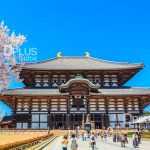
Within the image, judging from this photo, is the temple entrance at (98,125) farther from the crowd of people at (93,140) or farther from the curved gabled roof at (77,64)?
the curved gabled roof at (77,64)

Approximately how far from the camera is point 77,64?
65.9m

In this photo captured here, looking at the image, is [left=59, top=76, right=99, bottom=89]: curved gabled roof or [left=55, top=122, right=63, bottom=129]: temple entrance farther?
[left=55, top=122, right=63, bottom=129]: temple entrance

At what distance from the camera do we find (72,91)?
55.9 m

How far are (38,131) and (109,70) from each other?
61.6ft

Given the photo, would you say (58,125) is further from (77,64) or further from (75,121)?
(77,64)

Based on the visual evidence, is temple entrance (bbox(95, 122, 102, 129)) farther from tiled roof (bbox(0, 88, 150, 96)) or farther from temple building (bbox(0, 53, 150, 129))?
tiled roof (bbox(0, 88, 150, 96))

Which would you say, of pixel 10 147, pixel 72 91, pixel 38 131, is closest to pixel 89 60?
pixel 72 91

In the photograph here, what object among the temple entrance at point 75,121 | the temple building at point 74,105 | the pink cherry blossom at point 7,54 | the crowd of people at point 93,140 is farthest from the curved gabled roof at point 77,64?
the pink cherry blossom at point 7,54

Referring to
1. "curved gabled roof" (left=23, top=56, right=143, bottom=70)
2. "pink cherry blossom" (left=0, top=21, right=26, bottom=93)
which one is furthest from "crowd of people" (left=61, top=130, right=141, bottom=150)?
"curved gabled roof" (left=23, top=56, right=143, bottom=70)

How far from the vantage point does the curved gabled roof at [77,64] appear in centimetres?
5991

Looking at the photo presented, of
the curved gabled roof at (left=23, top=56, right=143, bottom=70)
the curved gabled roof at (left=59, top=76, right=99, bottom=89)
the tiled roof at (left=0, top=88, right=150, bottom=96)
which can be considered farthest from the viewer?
the curved gabled roof at (left=23, top=56, right=143, bottom=70)

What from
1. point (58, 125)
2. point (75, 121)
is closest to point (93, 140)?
point (75, 121)

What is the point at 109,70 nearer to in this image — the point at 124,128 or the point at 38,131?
the point at 124,128

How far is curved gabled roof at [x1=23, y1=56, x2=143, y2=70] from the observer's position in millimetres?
59909
